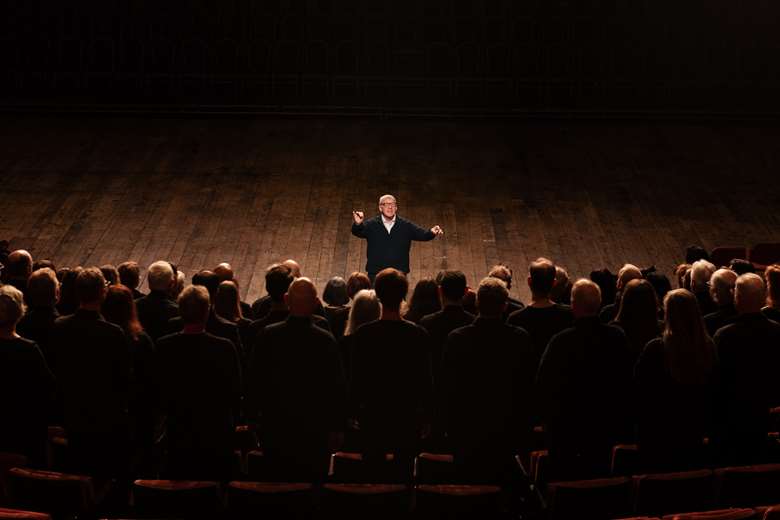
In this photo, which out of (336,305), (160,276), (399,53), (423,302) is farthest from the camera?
(399,53)

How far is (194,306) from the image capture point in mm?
3887

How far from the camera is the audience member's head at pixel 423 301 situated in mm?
5156

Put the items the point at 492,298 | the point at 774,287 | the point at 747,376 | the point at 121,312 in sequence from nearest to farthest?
the point at 492,298, the point at 747,376, the point at 121,312, the point at 774,287

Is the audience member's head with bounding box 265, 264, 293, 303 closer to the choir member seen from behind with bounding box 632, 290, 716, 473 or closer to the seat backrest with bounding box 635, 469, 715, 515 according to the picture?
the choir member seen from behind with bounding box 632, 290, 716, 473

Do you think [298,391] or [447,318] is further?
[447,318]

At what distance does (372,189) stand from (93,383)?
7.26 meters

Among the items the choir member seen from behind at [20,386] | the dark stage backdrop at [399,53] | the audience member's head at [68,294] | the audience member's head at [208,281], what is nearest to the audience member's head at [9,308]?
the choir member seen from behind at [20,386]

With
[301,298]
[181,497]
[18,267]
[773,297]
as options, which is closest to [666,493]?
[773,297]

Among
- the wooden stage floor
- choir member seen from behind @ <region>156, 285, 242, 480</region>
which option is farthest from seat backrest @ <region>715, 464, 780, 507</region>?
the wooden stage floor

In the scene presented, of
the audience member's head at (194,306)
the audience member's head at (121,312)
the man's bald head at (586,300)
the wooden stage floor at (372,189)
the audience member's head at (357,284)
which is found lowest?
the wooden stage floor at (372,189)

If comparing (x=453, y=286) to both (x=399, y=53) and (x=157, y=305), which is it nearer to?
(x=157, y=305)

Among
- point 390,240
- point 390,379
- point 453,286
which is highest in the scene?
point 453,286

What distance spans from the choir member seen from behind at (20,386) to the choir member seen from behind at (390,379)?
139cm

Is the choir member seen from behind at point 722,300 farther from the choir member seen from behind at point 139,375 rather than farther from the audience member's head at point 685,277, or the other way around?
the choir member seen from behind at point 139,375
